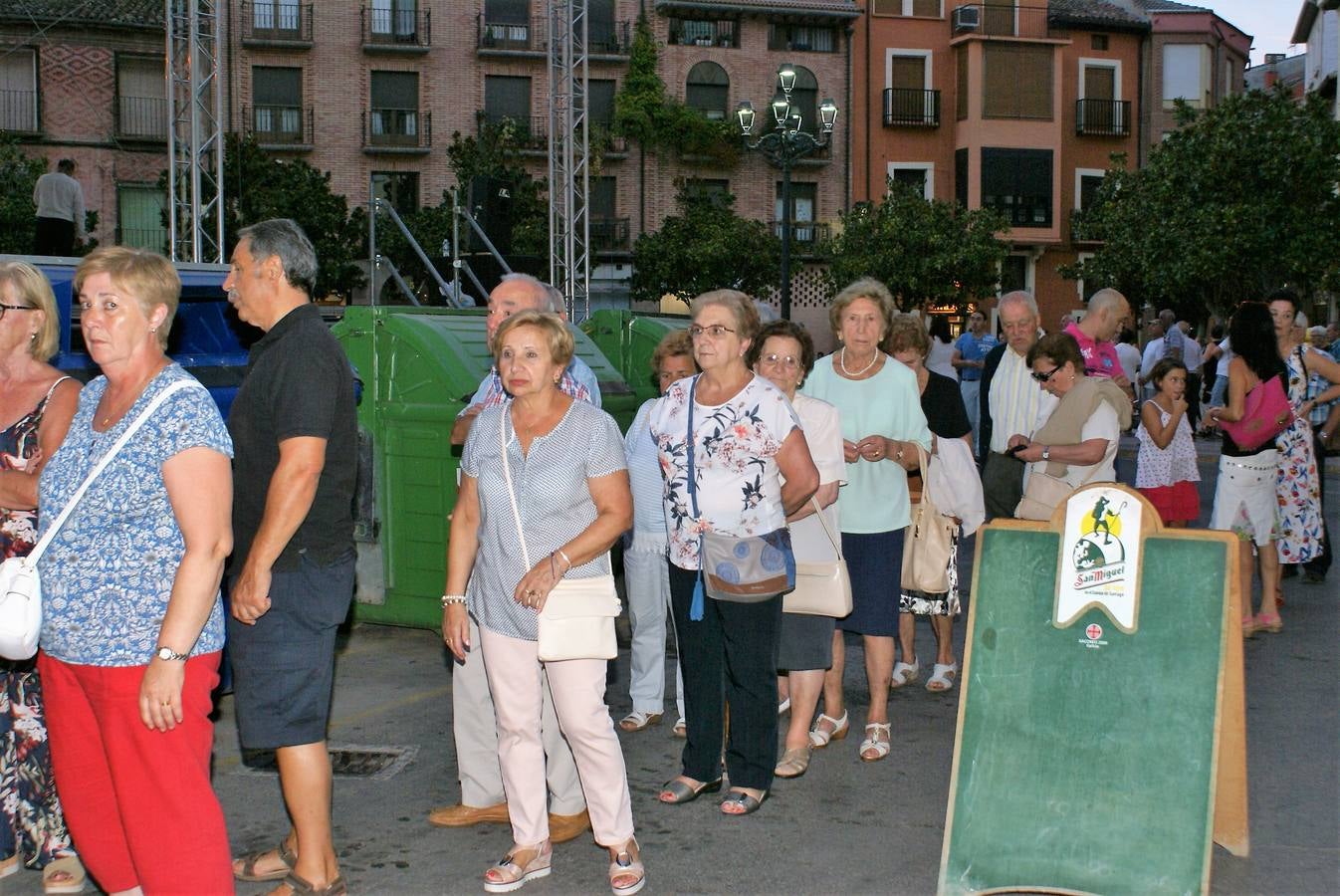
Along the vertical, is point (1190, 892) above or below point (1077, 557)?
below

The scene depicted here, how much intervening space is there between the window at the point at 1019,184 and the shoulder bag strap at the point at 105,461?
1532 inches

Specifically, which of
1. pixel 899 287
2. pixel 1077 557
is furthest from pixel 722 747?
pixel 899 287

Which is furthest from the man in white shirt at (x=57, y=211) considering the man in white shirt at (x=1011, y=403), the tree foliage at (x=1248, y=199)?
the tree foliage at (x=1248, y=199)

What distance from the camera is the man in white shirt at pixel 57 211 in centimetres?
1275

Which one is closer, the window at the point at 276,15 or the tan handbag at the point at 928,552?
the tan handbag at the point at 928,552

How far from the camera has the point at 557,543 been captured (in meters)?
4.30

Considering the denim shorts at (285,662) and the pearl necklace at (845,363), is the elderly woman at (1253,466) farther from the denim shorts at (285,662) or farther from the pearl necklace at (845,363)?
the denim shorts at (285,662)

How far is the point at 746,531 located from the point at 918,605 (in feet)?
5.89

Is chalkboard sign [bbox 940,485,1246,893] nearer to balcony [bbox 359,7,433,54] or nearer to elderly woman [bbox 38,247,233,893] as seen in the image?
elderly woman [bbox 38,247,233,893]

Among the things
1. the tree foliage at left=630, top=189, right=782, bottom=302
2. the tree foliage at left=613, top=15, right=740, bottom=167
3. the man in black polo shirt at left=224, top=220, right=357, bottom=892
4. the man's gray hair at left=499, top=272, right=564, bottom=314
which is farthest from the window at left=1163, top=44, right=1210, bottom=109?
the man in black polo shirt at left=224, top=220, right=357, bottom=892

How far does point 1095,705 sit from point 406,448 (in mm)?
4607

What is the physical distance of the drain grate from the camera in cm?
548

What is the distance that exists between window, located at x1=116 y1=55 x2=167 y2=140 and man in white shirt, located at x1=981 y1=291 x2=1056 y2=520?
32.5m

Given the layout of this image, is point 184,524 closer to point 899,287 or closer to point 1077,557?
point 1077,557
